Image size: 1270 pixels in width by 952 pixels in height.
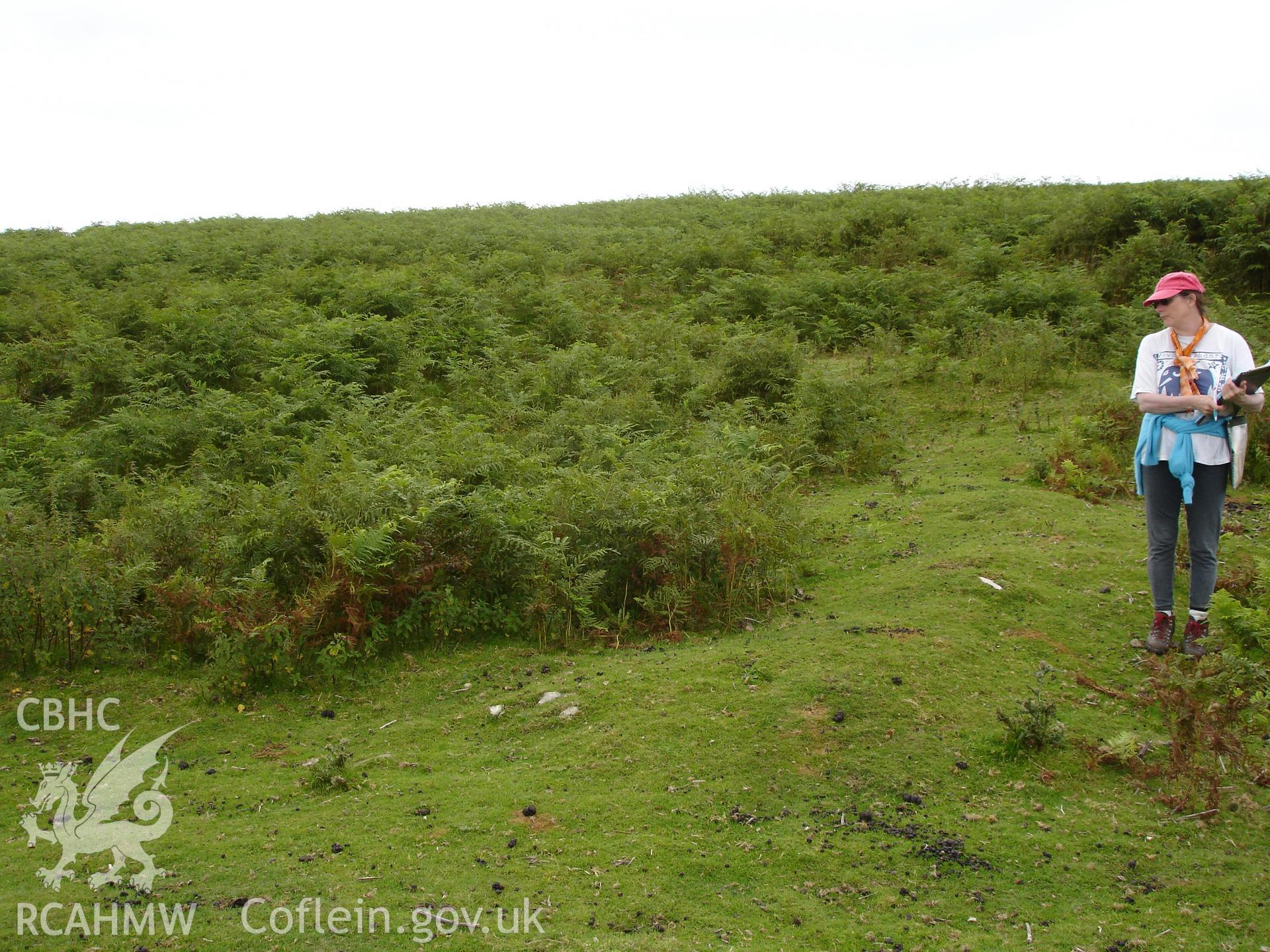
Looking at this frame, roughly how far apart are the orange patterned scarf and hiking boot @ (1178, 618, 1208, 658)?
5.24 feet

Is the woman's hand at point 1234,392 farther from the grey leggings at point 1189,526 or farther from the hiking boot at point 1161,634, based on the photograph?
the hiking boot at point 1161,634

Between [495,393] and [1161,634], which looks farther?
[495,393]

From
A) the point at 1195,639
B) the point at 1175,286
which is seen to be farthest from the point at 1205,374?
the point at 1195,639

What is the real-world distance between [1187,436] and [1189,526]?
2.08ft

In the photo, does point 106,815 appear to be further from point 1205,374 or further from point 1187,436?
point 1205,374

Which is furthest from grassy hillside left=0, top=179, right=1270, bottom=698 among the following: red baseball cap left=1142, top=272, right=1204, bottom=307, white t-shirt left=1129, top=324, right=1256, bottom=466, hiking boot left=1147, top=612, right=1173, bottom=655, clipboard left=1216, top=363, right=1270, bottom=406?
clipboard left=1216, top=363, right=1270, bottom=406

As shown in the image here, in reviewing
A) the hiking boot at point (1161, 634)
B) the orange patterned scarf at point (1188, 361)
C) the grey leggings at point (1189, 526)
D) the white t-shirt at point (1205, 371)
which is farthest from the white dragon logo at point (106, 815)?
the orange patterned scarf at point (1188, 361)

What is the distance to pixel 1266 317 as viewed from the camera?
41.9 feet

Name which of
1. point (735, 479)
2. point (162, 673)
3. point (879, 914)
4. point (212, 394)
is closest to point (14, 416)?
point (212, 394)

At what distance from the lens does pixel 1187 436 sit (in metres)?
5.89

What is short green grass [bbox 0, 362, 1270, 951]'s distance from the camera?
3.86 meters

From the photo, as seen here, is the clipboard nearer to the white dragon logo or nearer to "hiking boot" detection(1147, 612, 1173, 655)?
"hiking boot" detection(1147, 612, 1173, 655)

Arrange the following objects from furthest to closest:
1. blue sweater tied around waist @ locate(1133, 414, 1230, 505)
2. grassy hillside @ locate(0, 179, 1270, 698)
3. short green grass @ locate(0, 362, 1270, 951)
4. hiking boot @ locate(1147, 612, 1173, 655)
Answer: grassy hillside @ locate(0, 179, 1270, 698) < hiking boot @ locate(1147, 612, 1173, 655) < blue sweater tied around waist @ locate(1133, 414, 1230, 505) < short green grass @ locate(0, 362, 1270, 951)

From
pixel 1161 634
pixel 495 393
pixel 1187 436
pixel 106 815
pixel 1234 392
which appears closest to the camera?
pixel 106 815
